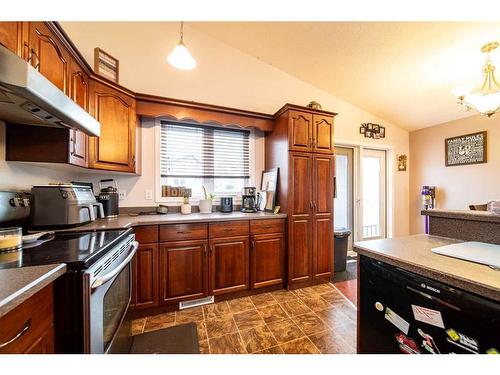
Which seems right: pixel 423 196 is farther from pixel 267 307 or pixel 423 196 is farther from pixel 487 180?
pixel 267 307

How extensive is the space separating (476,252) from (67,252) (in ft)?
6.17

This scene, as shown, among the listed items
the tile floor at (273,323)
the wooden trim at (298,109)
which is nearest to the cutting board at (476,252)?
the tile floor at (273,323)

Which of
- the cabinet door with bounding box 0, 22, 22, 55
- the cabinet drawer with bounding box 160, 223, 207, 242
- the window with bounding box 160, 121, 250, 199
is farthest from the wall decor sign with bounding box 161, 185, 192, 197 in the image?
the cabinet door with bounding box 0, 22, 22, 55

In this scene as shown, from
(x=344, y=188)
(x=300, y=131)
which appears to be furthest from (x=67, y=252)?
(x=344, y=188)

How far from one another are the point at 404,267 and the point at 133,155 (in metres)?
2.30

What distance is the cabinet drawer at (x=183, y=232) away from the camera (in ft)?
6.22

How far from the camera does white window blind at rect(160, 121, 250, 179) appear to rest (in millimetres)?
2510

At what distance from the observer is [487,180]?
2.97 m

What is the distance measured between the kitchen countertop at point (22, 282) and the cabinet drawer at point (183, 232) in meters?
1.11

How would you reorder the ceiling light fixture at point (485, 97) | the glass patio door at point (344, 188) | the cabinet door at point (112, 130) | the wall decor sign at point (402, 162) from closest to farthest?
the cabinet door at point (112, 130) < the ceiling light fixture at point (485, 97) < the glass patio door at point (344, 188) < the wall decor sign at point (402, 162)

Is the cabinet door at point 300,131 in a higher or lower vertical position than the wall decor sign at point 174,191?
higher

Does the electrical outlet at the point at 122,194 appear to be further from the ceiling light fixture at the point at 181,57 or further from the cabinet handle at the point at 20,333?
the cabinet handle at the point at 20,333

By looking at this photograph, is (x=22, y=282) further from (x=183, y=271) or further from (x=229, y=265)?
(x=229, y=265)
